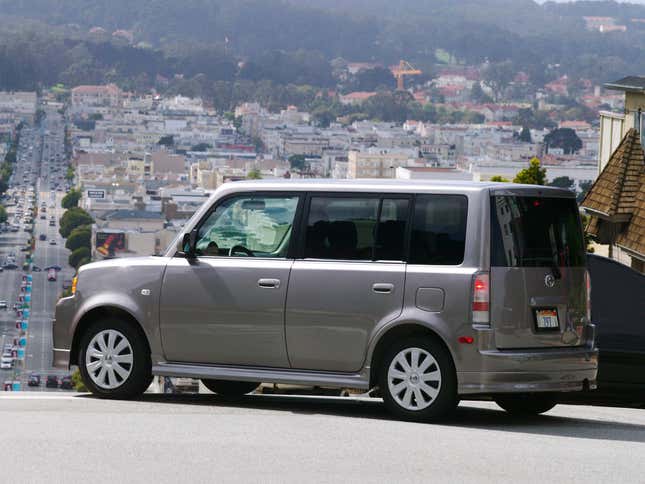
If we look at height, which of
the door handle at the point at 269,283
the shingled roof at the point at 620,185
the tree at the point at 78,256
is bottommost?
the tree at the point at 78,256

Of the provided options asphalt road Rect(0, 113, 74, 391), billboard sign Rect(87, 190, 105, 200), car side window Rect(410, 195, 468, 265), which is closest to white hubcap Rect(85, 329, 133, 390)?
car side window Rect(410, 195, 468, 265)

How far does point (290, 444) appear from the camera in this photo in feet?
22.3

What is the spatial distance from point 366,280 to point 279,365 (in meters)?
0.70

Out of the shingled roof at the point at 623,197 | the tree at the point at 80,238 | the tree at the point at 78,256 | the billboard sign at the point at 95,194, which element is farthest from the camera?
the billboard sign at the point at 95,194

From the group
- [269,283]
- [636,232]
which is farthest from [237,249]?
[636,232]

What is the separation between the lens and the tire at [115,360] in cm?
841

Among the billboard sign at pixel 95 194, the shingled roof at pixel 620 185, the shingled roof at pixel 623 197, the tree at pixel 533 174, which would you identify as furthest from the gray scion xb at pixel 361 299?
the billboard sign at pixel 95 194

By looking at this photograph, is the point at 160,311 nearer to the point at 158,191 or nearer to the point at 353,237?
the point at 353,237

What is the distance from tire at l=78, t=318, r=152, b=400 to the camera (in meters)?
8.41

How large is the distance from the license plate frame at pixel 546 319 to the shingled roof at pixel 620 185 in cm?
814

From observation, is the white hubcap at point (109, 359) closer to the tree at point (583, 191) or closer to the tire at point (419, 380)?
the tire at point (419, 380)

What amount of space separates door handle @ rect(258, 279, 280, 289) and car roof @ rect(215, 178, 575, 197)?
0.52m

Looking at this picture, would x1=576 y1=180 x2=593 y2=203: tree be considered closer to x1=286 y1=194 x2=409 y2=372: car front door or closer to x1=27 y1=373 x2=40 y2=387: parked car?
x1=286 y1=194 x2=409 y2=372: car front door

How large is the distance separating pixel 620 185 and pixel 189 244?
8.69 meters
